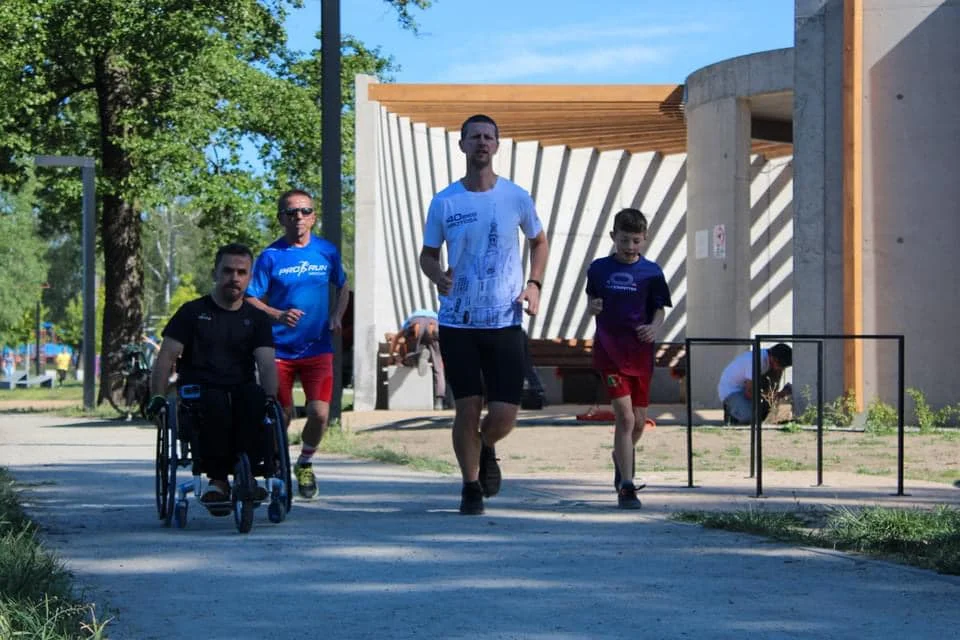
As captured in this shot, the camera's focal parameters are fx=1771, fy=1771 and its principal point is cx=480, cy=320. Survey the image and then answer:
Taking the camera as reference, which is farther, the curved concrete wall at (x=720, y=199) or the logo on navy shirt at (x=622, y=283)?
the curved concrete wall at (x=720, y=199)

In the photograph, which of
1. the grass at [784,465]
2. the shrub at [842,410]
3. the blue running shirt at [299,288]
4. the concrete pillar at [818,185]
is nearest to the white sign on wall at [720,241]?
the concrete pillar at [818,185]

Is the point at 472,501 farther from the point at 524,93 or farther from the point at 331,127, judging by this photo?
the point at 524,93

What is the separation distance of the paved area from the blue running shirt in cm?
87

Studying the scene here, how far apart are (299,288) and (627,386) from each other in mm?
1843

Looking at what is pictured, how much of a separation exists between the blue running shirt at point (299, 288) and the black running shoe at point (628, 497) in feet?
6.03

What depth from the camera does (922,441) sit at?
1562 cm

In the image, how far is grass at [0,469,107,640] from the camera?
16.0 ft

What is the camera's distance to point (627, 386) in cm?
951

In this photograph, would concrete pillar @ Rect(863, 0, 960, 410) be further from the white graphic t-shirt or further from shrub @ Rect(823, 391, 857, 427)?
the white graphic t-shirt

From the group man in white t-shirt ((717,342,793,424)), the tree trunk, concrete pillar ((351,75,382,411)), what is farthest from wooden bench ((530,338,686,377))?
man in white t-shirt ((717,342,793,424))

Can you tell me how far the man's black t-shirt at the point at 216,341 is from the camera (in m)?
8.20

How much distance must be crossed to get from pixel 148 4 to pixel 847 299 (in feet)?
42.9

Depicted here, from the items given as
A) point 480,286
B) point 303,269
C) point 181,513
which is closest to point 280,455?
point 181,513

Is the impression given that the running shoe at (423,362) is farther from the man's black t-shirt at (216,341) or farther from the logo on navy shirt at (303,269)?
the man's black t-shirt at (216,341)
